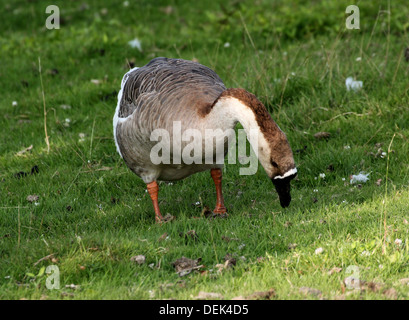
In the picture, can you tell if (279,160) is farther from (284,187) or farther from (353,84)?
(353,84)

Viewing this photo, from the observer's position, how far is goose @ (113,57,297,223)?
496 cm

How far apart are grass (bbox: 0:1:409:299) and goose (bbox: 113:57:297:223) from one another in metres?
0.52

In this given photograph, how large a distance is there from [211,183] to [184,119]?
198 centimetres

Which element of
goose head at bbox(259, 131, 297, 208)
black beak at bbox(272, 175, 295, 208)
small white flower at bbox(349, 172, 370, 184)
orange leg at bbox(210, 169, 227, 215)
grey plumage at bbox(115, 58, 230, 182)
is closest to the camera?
goose head at bbox(259, 131, 297, 208)

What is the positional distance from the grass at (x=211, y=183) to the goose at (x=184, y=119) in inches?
20.6

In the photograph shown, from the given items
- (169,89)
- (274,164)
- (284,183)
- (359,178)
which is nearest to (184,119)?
(169,89)

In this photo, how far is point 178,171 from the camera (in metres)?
6.06

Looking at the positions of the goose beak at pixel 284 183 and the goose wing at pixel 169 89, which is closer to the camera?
the goose beak at pixel 284 183

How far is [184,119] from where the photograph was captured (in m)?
5.28

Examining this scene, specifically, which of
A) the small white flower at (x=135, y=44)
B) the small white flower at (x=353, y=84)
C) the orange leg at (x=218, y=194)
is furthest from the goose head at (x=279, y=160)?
the small white flower at (x=135, y=44)

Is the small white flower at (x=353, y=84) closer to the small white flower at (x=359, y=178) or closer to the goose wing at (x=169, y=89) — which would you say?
the small white flower at (x=359, y=178)

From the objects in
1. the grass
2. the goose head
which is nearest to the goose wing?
the goose head

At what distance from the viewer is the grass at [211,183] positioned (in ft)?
15.2

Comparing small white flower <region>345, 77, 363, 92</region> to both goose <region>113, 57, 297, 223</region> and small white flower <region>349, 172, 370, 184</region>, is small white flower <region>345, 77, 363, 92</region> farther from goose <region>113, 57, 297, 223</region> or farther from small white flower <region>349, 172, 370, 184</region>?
goose <region>113, 57, 297, 223</region>
